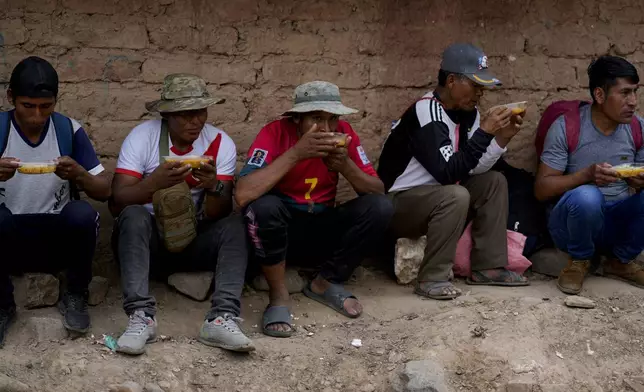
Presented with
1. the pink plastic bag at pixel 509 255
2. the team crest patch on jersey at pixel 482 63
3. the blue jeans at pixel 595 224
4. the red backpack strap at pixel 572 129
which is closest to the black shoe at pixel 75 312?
the pink plastic bag at pixel 509 255

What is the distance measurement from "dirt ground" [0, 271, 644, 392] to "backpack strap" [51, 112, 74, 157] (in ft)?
2.77

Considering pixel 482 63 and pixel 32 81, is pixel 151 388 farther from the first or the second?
pixel 482 63

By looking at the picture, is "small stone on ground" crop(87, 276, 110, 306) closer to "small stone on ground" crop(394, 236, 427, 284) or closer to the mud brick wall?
the mud brick wall

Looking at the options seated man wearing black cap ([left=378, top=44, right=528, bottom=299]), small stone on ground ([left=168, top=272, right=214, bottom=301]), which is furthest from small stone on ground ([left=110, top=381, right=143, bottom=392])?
seated man wearing black cap ([left=378, top=44, right=528, bottom=299])

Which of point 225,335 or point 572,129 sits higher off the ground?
point 572,129

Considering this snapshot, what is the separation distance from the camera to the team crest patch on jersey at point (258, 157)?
574 cm

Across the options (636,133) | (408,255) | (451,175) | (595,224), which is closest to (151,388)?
(408,255)

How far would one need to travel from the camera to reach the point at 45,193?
17.9 ft

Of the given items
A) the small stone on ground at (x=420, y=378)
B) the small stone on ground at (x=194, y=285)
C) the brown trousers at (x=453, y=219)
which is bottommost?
the small stone on ground at (x=420, y=378)

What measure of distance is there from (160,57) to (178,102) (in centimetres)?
65

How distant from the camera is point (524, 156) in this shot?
7008 mm

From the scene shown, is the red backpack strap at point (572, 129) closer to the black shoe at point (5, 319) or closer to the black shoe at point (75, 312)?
the black shoe at point (75, 312)

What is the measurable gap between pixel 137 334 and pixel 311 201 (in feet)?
4.34

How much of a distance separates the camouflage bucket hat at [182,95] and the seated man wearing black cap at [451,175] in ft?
3.80
